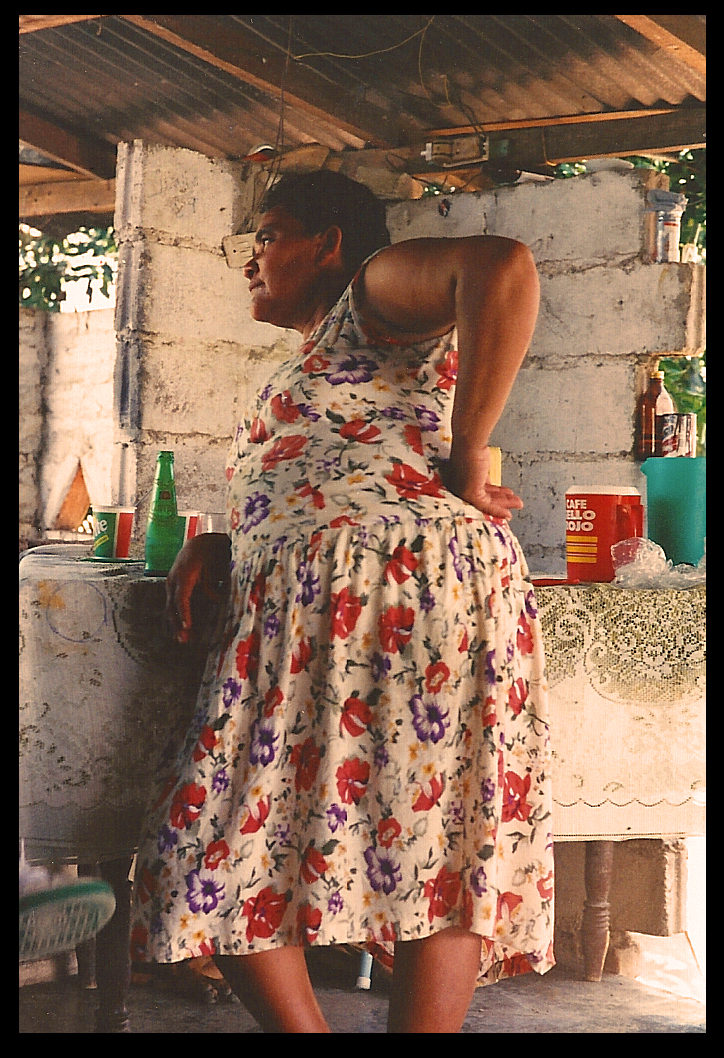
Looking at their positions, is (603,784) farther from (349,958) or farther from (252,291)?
(252,291)

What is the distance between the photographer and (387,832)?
4.59 feet

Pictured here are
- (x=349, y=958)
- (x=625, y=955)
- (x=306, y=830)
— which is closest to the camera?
(x=306, y=830)

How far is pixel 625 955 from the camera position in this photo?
5.48 ft

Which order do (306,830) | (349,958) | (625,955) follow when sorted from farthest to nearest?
(625,955), (349,958), (306,830)

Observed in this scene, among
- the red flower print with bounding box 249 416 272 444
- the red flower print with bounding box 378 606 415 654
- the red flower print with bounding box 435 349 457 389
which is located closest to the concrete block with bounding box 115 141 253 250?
the red flower print with bounding box 249 416 272 444

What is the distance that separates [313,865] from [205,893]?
145 mm

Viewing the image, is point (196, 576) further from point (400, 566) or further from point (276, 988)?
point (276, 988)

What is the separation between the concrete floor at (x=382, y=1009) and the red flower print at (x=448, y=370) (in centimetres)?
83

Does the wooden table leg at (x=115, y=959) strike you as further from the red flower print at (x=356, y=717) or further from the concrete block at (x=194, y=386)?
the concrete block at (x=194, y=386)

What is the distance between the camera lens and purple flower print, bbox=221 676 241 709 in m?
1.41

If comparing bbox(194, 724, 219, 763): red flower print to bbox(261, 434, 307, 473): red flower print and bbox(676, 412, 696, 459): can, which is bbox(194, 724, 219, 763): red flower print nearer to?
bbox(261, 434, 307, 473): red flower print

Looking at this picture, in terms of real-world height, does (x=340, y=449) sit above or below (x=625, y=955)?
above

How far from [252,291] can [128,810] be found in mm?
746
